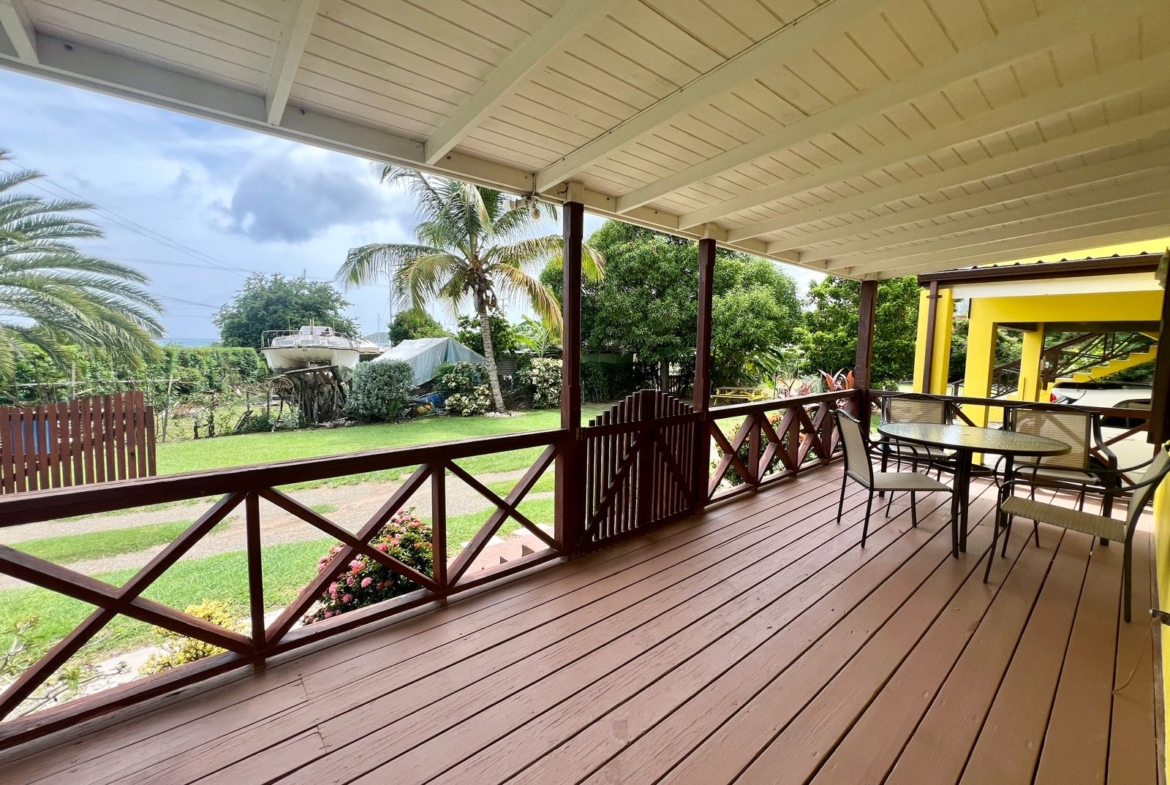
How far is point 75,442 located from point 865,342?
23.1ft

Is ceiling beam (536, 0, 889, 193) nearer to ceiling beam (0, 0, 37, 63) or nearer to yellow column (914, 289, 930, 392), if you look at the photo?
ceiling beam (0, 0, 37, 63)

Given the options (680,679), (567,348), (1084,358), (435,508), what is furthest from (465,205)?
(1084,358)

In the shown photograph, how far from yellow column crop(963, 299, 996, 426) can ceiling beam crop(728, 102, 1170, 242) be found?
5.70 metres

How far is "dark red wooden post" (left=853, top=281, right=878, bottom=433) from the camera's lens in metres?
5.53

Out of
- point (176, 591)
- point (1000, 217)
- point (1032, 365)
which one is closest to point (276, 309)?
point (176, 591)

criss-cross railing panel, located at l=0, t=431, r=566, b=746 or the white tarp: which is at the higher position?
the white tarp

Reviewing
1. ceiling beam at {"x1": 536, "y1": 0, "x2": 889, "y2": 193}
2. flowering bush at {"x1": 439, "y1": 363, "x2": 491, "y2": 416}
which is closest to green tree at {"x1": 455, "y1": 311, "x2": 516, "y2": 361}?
flowering bush at {"x1": 439, "y1": 363, "x2": 491, "y2": 416}

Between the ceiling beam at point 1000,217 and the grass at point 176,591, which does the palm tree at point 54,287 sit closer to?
the grass at point 176,591

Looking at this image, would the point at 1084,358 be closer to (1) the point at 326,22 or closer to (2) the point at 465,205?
(2) the point at 465,205

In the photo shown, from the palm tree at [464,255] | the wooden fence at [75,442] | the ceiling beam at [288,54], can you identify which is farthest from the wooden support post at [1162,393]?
the palm tree at [464,255]

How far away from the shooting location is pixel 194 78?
1.68 meters

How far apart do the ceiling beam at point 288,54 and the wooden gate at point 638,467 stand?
216 centimetres

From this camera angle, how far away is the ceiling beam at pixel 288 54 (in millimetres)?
1310

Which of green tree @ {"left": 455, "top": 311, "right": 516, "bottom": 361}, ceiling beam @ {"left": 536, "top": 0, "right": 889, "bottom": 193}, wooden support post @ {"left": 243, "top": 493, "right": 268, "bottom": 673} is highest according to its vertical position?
ceiling beam @ {"left": 536, "top": 0, "right": 889, "bottom": 193}
